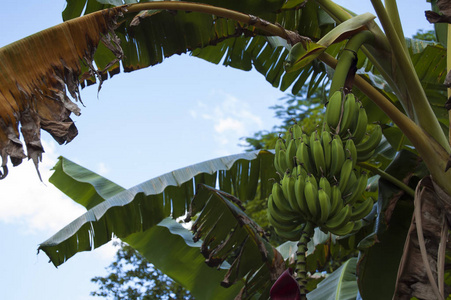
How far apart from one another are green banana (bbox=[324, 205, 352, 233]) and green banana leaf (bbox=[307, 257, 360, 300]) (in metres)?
0.91

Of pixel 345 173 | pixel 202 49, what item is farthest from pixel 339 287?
pixel 202 49

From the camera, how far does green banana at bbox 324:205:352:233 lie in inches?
61.4

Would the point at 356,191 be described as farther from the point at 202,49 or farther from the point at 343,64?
the point at 202,49

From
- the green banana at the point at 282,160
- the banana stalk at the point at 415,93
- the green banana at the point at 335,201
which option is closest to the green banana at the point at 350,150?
the green banana at the point at 335,201

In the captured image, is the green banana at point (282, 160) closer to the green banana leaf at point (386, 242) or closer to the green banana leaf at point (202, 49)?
the green banana leaf at point (202, 49)

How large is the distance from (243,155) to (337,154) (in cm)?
119

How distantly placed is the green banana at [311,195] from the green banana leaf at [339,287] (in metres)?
0.99

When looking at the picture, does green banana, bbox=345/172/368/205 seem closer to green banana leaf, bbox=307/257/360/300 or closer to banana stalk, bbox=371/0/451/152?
banana stalk, bbox=371/0/451/152

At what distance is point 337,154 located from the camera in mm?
1575

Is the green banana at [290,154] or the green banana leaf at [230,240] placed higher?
the green banana at [290,154]

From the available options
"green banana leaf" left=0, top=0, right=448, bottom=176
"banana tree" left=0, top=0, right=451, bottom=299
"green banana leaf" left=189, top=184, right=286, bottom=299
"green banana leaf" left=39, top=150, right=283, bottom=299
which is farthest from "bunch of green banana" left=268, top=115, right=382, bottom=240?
"green banana leaf" left=39, top=150, right=283, bottom=299

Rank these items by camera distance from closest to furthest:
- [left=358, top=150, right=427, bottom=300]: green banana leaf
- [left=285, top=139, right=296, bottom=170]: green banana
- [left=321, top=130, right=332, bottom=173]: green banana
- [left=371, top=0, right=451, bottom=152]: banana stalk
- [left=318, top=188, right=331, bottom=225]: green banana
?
[left=318, top=188, right=331, bottom=225]: green banana, [left=321, top=130, right=332, bottom=173]: green banana, [left=285, top=139, right=296, bottom=170]: green banana, [left=371, top=0, right=451, bottom=152]: banana stalk, [left=358, top=150, right=427, bottom=300]: green banana leaf

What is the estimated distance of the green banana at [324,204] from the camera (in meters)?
1.49

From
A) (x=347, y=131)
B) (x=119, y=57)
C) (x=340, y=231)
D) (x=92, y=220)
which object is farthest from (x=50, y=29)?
(x=340, y=231)
